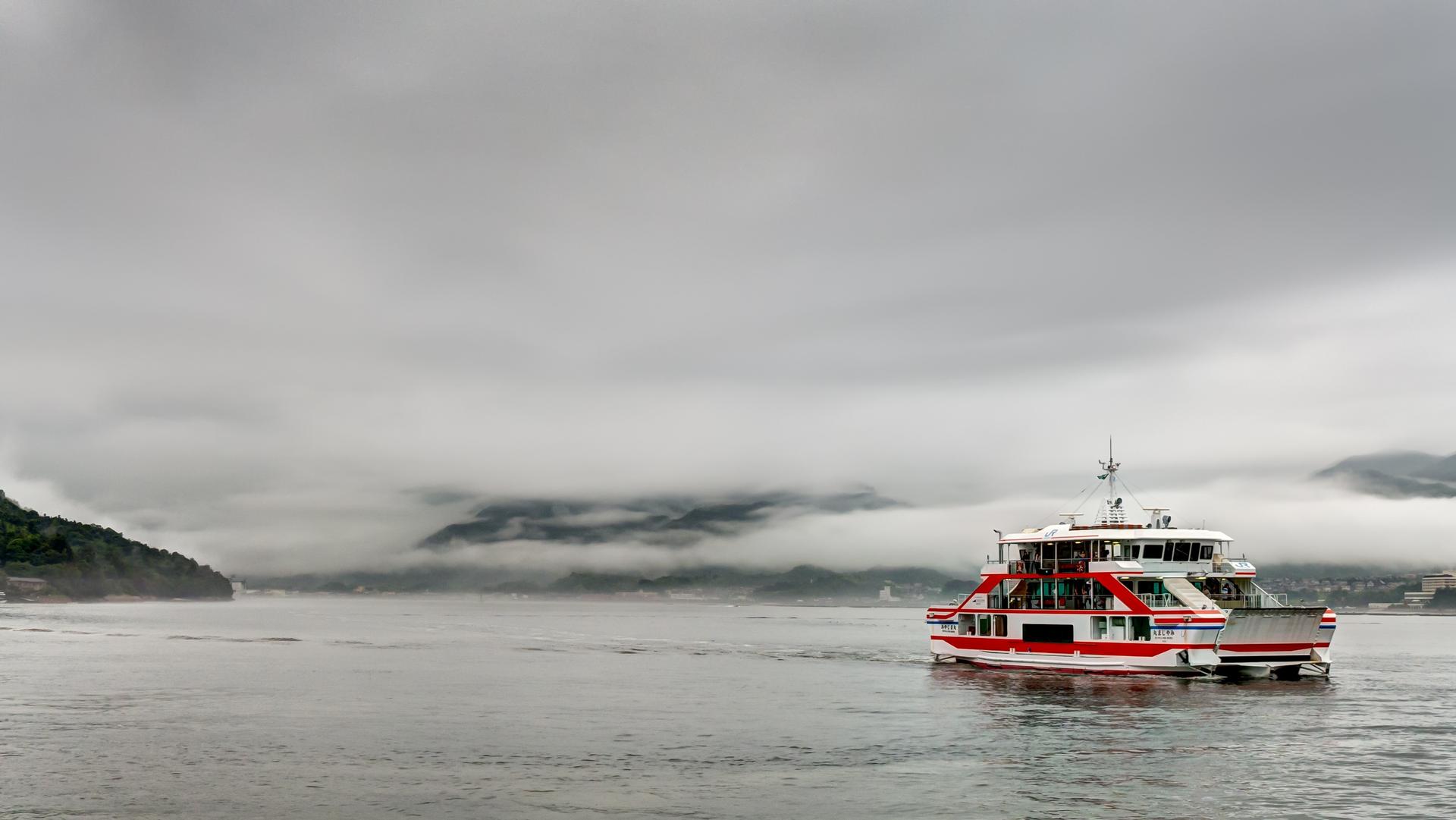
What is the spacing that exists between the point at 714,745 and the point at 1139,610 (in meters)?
44.2

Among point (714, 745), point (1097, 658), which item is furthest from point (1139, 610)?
point (714, 745)

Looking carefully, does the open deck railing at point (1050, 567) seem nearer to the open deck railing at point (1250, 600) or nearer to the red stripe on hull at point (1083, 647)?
the red stripe on hull at point (1083, 647)

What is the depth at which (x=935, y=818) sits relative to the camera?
42.3 meters

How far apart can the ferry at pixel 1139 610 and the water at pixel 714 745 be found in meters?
2.48

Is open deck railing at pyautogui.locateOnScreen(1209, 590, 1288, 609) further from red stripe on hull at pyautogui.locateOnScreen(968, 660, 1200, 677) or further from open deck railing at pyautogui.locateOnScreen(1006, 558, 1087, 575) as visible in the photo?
open deck railing at pyautogui.locateOnScreen(1006, 558, 1087, 575)

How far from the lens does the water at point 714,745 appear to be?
44.8 metres

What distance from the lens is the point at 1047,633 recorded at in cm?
9750

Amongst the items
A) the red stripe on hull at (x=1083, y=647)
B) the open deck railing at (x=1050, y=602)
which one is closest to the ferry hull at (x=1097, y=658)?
the red stripe on hull at (x=1083, y=647)

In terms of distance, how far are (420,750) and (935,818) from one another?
27.2m

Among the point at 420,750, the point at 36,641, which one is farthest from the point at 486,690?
the point at 36,641

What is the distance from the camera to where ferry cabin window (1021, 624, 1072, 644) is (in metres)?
95.9

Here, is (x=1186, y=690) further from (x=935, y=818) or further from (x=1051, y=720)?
(x=935, y=818)

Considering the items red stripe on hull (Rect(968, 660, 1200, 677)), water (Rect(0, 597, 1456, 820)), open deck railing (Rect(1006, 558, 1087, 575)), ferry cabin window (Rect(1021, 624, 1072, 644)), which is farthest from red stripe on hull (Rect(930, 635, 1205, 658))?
open deck railing (Rect(1006, 558, 1087, 575))

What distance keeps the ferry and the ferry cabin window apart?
0.26ft
